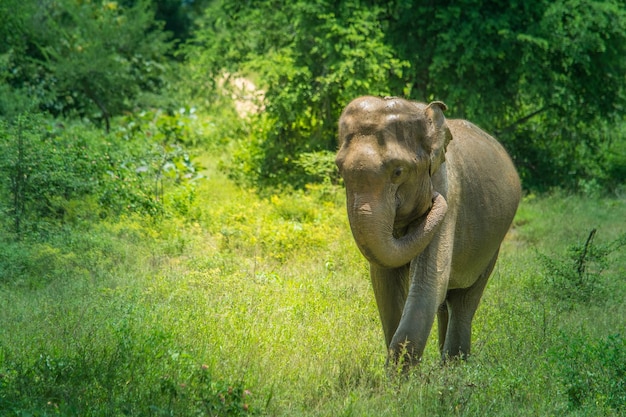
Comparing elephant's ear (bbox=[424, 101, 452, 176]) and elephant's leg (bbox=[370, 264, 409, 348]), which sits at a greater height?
elephant's ear (bbox=[424, 101, 452, 176])

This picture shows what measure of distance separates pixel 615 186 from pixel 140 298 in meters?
11.3

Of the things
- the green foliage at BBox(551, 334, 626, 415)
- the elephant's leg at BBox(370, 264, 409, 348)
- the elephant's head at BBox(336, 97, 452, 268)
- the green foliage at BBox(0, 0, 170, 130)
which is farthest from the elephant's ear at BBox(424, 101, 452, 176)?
the green foliage at BBox(0, 0, 170, 130)

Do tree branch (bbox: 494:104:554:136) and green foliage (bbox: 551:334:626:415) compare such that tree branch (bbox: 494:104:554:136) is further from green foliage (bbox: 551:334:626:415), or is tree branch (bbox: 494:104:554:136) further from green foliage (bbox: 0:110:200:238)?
green foliage (bbox: 551:334:626:415)

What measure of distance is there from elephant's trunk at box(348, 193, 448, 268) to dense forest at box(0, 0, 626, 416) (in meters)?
0.79

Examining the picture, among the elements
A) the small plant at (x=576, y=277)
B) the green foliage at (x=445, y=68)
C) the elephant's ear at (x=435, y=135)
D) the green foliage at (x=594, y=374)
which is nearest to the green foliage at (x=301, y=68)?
the green foliage at (x=445, y=68)

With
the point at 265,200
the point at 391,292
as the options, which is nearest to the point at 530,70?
the point at 265,200

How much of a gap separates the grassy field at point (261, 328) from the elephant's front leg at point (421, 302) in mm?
178

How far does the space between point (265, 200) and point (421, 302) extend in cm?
785

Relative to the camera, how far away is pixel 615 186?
17.2 m

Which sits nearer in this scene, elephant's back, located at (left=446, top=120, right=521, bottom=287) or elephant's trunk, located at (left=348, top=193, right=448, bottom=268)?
elephant's trunk, located at (left=348, top=193, right=448, bottom=268)

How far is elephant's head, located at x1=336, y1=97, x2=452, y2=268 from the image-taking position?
570 cm

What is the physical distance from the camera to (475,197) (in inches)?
279

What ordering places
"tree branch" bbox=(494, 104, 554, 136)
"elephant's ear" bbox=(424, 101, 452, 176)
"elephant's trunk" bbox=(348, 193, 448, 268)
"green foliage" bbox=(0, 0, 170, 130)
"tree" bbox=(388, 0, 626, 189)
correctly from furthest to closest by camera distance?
"green foliage" bbox=(0, 0, 170, 130) < "tree branch" bbox=(494, 104, 554, 136) < "tree" bbox=(388, 0, 626, 189) < "elephant's ear" bbox=(424, 101, 452, 176) < "elephant's trunk" bbox=(348, 193, 448, 268)

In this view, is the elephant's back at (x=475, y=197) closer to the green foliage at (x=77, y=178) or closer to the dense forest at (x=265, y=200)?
the dense forest at (x=265, y=200)
